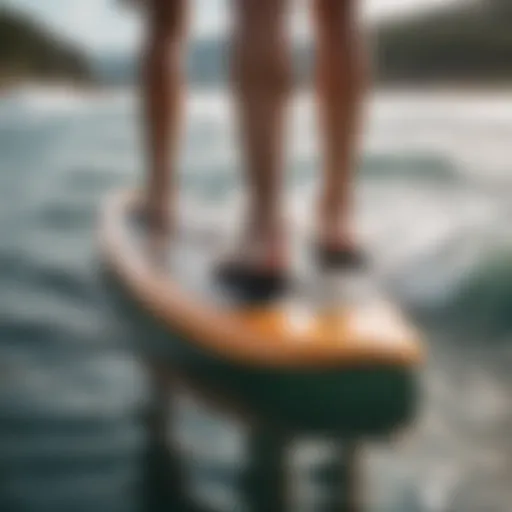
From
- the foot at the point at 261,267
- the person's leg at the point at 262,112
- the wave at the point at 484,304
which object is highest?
the person's leg at the point at 262,112

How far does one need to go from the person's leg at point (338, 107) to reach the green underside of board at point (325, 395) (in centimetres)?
16

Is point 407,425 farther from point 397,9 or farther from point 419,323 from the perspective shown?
point 397,9

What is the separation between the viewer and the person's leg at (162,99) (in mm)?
857

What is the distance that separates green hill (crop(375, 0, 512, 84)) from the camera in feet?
3.31

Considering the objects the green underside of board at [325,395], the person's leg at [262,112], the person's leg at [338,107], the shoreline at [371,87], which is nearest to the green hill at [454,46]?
the shoreline at [371,87]

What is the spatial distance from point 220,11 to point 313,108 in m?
0.11

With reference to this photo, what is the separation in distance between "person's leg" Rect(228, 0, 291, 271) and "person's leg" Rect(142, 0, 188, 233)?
133mm

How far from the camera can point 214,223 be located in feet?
2.98

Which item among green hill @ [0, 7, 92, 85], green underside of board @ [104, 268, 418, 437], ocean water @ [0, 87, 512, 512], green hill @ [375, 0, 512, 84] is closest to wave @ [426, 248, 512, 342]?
ocean water @ [0, 87, 512, 512]

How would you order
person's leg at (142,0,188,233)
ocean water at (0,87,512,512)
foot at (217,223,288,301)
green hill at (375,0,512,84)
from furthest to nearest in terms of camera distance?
green hill at (375,0,512,84) → person's leg at (142,0,188,233) → foot at (217,223,288,301) → ocean water at (0,87,512,512)

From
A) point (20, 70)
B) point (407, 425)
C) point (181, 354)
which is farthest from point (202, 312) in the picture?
point (20, 70)

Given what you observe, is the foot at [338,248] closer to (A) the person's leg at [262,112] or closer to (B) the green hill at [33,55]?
(A) the person's leg at [262,112]

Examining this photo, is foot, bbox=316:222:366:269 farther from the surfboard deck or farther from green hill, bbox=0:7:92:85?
green hill, bbox=0:7:92:85

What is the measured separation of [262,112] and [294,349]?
17cm
